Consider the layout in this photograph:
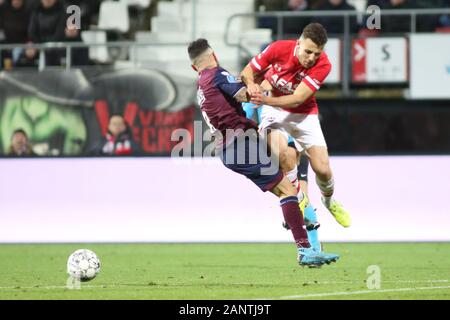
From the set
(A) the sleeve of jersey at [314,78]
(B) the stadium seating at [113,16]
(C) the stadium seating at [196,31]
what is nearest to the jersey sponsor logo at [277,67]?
(A) the sleeve of jersey at [314,78]

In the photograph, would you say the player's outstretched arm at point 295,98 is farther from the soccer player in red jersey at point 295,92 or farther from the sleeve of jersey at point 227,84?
the sleeve of jersey at point 227,84

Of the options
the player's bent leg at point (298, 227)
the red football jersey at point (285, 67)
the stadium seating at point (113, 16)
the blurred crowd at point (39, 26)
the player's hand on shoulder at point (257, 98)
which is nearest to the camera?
the player's bent leg at point (298, 227)

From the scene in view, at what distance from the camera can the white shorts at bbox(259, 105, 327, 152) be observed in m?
12.6

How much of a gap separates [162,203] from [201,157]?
854 mm

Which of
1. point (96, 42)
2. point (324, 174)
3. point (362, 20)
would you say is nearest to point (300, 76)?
point (324, 174)

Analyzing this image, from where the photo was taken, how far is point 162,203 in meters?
A: 17.0

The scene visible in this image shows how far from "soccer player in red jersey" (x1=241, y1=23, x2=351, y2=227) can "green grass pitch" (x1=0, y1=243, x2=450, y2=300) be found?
1.14 metres

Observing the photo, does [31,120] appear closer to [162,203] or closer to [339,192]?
[162,203]

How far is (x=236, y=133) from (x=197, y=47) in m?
0.91

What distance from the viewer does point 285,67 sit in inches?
473

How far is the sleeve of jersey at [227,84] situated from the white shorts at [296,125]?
111 centimetres

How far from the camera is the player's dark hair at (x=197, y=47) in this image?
450 inches

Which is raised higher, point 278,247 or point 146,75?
point 146,75
